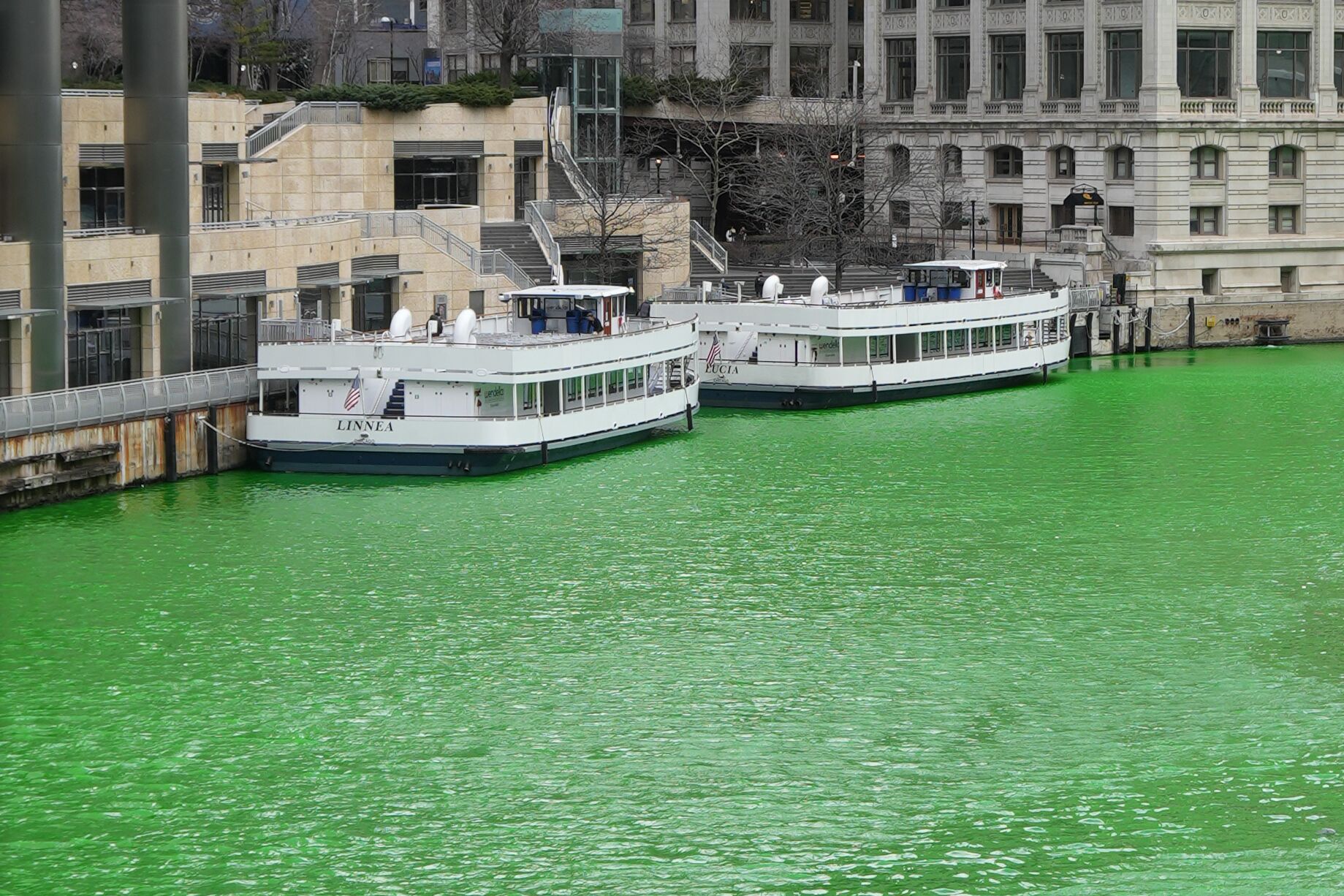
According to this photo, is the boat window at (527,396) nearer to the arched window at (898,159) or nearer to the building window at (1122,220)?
the building window at (1122,220)

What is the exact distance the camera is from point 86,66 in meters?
118

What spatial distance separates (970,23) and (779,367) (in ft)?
147

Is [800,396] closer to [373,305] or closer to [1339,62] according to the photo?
[373,305]

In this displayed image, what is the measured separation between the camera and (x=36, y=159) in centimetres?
5897

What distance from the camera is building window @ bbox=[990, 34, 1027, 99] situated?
113188 mm

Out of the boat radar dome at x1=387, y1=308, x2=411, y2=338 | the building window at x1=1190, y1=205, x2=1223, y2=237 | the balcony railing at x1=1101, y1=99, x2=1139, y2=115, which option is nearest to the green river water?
the boat radar dome at x1=387, y1=308, x2=411, y2=338

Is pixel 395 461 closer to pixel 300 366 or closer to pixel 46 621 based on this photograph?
pixel 300 366

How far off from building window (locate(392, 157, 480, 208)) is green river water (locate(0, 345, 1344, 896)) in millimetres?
33706

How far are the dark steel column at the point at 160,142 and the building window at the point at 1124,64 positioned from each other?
5541 centimetres

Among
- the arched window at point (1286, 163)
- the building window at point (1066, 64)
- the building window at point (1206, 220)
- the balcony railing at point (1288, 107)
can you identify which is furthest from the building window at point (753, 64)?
the arched window at point (1286, 163)

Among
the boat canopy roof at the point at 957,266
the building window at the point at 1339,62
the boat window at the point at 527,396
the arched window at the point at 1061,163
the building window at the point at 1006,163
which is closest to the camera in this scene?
the boat window at the point at 527,396

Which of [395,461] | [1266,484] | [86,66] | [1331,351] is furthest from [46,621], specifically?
[86,66]

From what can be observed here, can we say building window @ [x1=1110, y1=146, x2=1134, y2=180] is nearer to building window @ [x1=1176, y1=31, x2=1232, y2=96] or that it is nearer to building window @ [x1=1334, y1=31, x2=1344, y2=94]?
building window @ [x1=1176, y1=31, x2=1232, y2=96]

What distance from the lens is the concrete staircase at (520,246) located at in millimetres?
90500
